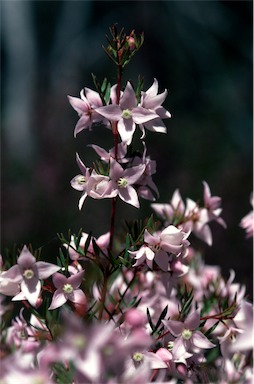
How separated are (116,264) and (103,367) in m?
0.42

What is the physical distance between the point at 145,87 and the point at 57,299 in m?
8.03

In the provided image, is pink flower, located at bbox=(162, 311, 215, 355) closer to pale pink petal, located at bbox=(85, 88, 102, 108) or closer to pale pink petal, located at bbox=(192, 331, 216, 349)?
pale pink petal, located at bbox=(192, 331, 216, 349)

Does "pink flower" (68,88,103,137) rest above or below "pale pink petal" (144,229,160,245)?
above

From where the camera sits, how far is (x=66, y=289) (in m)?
1.13

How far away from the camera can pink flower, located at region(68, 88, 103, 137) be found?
4.07 feet

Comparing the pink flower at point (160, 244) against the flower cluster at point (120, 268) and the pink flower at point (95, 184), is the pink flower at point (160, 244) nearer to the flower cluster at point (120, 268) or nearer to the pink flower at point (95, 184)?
the flower cluster at point (120, 268)

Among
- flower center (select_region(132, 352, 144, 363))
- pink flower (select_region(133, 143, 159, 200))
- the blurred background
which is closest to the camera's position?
flower center (select_region(132, 352, 144, 363))

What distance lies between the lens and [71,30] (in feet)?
38.8

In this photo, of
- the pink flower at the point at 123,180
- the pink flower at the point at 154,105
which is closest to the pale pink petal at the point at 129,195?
the pink flower at the point at 123,180

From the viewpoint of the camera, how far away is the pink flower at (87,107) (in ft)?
4.07

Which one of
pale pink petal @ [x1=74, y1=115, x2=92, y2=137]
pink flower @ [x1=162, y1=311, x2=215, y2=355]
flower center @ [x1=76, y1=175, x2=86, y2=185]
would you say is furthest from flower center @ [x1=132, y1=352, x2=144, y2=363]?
pale pink petal @ [x1=74, y1=115, x2=92, y2=137]

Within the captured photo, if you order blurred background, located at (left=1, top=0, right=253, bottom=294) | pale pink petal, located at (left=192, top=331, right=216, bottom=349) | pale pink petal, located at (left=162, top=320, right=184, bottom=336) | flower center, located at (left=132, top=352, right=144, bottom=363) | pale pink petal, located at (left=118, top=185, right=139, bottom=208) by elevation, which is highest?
pale pink petal, located at (left=118, top=185, right=139, bottom=208)

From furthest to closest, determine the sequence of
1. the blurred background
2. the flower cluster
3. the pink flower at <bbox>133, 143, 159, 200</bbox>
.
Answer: the blurred background → the pink flower at <bbox>133, 143, 159, 200</bbox> → the flower cluster

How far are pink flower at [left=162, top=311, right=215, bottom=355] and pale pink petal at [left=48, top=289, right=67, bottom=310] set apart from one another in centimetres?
17
